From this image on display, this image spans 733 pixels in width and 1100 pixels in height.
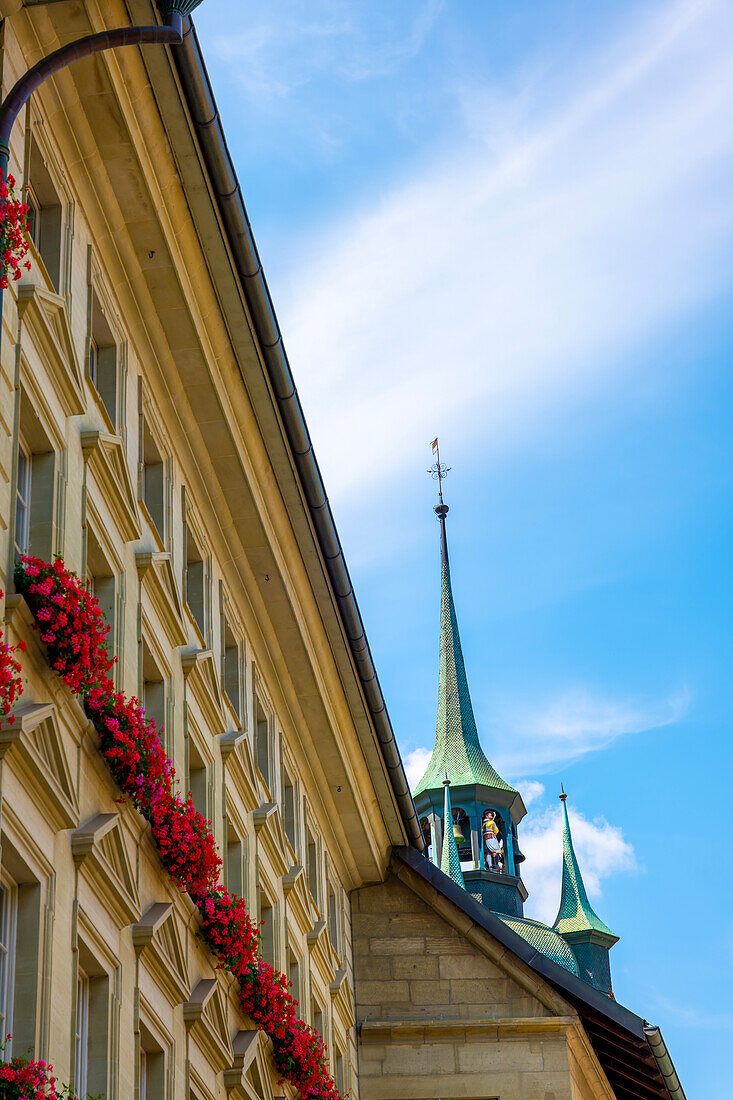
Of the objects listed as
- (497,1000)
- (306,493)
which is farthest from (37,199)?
(497,1000)

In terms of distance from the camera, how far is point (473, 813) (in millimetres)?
88125

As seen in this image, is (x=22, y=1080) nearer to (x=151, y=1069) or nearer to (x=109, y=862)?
(x=109, y=862)

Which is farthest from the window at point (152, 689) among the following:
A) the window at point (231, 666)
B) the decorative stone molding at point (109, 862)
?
the window at point (231, 666)

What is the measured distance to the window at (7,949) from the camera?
11.9 metres

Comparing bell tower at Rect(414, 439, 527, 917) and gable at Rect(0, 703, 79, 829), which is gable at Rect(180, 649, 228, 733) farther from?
bell tower at Rect(414, 439, 527, 917)

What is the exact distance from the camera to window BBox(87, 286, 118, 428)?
1703 cm

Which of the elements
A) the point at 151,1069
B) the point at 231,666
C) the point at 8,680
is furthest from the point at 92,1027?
the point at 231,666

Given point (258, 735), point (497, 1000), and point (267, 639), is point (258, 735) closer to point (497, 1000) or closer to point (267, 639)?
point (267, 639)

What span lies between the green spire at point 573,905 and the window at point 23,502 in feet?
295

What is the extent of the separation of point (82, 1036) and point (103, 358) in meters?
6.56

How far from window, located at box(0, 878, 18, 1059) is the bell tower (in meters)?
72.1

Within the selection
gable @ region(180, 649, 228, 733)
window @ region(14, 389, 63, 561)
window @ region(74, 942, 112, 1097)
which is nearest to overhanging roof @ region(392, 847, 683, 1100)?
gable @ region(180, 649, 228, 733)

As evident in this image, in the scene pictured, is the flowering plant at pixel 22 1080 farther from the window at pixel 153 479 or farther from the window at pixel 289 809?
the window at pixel 289 809

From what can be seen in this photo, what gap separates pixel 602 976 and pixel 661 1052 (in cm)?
7136
